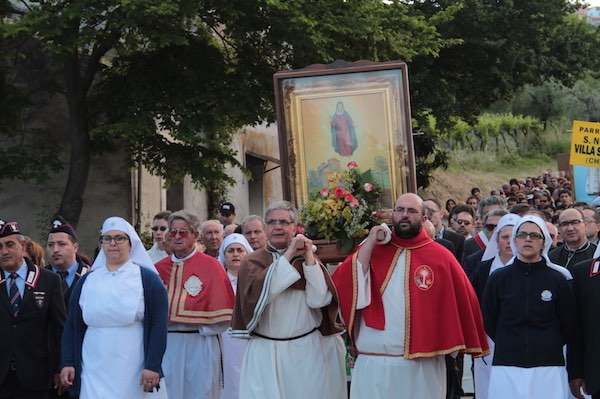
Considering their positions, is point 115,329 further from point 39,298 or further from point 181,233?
point 181,233

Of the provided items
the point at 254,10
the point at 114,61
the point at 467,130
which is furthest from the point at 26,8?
the point at 467,130

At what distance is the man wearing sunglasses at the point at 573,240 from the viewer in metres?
10.7

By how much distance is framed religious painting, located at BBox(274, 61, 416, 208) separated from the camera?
11250 millimetres

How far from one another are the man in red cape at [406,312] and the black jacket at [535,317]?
0.25 meters

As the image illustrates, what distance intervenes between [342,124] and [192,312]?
2375mm

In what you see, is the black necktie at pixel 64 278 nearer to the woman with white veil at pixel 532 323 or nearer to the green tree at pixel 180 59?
the woman with white veil at pixel 532 323

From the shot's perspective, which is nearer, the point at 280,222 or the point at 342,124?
the point at 280,222

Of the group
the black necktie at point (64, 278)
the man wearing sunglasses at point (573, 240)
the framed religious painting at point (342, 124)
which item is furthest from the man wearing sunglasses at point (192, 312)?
the man wearing sunglasses at point (573, 240)

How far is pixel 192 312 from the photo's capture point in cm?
1056

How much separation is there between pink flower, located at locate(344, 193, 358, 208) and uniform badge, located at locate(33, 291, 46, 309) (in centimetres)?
263

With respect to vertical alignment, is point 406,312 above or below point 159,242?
below

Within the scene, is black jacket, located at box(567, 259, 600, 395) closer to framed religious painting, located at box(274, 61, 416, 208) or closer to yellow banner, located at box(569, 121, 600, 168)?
framed religious painting, located at box(274, 61, 416, 208)

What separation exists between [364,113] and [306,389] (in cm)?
355

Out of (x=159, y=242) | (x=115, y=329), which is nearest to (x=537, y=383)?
(x=115, y=329)
